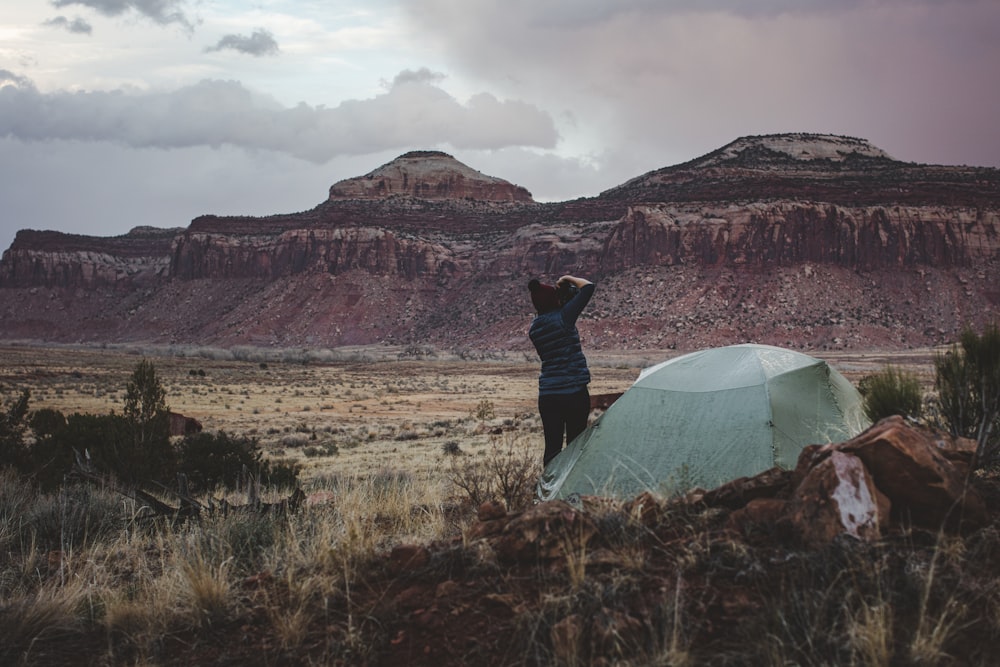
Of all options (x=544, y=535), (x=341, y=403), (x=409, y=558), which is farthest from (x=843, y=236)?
(x=409, y=558)

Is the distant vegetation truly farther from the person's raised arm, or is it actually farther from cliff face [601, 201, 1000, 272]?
cliff face [601, 201, 1000, 272]

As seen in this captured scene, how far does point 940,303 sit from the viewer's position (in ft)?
242

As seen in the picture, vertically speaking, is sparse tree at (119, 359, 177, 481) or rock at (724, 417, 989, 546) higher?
rock at (724, 417, 989, 546)

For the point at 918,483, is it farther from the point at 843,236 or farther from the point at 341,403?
the point at 843,236

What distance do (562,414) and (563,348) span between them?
0.65m

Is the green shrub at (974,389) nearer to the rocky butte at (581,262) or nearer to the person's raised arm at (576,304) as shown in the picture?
the person's raised arm at (576,304)

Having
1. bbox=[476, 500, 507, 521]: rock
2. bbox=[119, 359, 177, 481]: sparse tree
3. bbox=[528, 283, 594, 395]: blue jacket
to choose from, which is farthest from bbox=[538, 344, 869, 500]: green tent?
bbox=[119, 359, 177, 481]: sparse tree

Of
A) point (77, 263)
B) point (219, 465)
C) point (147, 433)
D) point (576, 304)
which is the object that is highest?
point (77, 263)

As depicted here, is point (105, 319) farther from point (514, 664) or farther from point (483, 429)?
point (514, 664)

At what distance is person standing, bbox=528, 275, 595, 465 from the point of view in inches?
260

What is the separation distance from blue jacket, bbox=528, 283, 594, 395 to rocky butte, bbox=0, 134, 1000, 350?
219 feet

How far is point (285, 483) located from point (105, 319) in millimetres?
121050

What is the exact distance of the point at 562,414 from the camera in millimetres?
6758

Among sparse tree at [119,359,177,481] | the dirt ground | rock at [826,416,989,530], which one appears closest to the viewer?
rock at [826,416,989,530]
